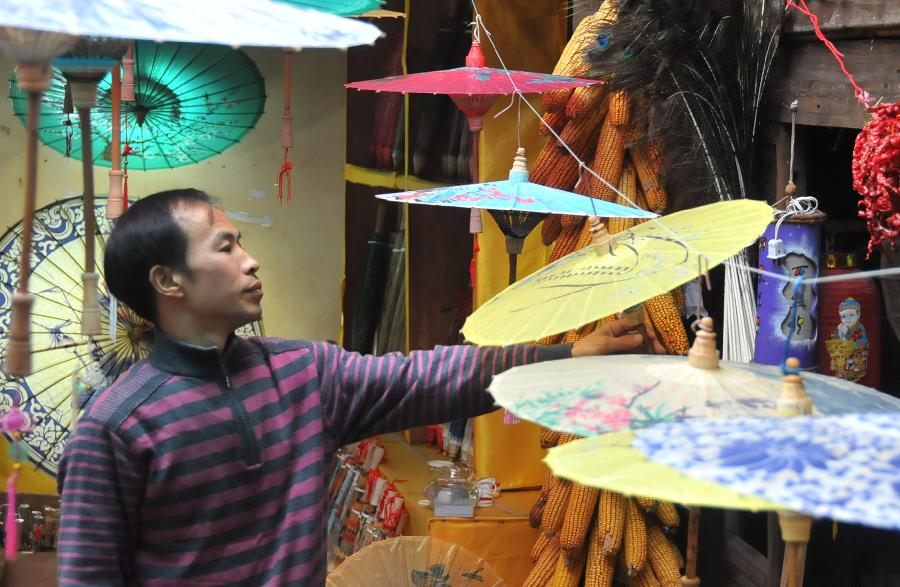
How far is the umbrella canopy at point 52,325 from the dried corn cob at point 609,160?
8.29ft

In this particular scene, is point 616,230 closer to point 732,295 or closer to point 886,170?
point 732,295

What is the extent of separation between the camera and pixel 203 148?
5.93 m

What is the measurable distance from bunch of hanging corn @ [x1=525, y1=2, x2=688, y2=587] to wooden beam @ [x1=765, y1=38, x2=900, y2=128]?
49 centimetres

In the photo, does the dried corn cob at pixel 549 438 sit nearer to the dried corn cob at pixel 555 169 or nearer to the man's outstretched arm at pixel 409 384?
the dried corn cob at pixel 555 169

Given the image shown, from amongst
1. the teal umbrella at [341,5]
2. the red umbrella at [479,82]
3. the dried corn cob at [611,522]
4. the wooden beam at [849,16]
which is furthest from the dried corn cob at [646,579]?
the teal umbrella at [341,5]

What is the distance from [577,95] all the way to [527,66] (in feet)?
2.97

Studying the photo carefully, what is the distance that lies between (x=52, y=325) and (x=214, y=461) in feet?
10.5

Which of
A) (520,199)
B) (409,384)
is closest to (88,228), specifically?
(409,384)

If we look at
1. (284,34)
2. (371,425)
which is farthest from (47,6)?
(371,425)

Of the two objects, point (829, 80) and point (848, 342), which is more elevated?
Result: point (829, 80)

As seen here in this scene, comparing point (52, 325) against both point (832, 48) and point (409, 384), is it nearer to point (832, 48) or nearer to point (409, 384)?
point (409, 384)

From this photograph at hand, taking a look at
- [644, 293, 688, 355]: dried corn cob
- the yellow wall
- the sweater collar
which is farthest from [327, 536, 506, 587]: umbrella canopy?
the yellow wall

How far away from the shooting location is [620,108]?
3723mm

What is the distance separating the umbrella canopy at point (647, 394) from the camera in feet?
6.26
